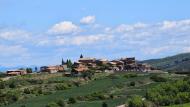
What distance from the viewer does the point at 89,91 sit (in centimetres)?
12238

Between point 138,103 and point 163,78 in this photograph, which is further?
point 163,78

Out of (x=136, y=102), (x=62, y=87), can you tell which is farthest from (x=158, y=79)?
(x=136, y=102)

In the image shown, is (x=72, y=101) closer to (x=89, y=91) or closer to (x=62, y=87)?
(x=89, y=91)

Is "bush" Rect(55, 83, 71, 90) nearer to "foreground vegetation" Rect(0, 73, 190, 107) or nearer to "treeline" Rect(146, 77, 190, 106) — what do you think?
"foreground vegetation" Rect(0, 73, 190, 107)

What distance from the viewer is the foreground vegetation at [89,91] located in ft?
323

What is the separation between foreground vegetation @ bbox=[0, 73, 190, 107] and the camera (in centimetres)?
9844

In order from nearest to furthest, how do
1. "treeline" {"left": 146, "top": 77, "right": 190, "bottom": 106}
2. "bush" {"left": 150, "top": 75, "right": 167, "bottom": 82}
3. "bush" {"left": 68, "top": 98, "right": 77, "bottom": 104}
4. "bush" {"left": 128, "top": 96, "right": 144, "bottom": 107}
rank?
1. "bush" {"left": 128, "top": 96, "right": 144, "bottom": 107}
2. "treeline" {"left": 146, "top": 77, "right": 190, "bottom": 106}
3. "bush" {"left": 68, "top": 98, "right": 77, "bottom": 104}
4. "bush" {"left": 150, "top": 75, "right": 167, "bottom": 82}

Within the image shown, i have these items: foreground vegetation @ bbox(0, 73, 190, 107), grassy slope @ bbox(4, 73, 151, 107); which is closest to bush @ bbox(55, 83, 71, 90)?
foreground vegetation @ bbox(0, 73, 190, 107)

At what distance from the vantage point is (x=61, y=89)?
132875mm

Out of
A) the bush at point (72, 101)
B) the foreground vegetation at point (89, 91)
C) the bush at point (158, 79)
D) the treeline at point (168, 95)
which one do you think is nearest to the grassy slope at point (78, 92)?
the foreground vegetation at point (89, 91)

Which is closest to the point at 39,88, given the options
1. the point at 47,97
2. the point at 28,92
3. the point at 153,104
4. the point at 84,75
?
the point at 28,92

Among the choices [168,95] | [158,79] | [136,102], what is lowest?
[136,102]

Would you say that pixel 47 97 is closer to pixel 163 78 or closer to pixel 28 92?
pixel 28 92

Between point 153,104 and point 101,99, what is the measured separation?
15.0m
